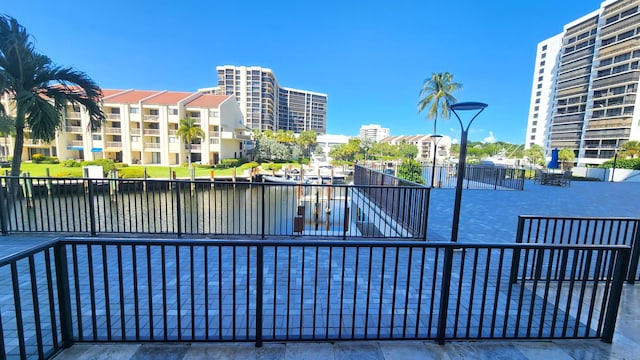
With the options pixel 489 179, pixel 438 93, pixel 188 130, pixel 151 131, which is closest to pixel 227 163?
pixel 188 130

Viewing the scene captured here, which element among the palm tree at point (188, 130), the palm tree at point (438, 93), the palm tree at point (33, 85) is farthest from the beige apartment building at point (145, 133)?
the palm tree at point (33, 85)

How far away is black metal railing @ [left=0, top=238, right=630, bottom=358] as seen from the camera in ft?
6.61

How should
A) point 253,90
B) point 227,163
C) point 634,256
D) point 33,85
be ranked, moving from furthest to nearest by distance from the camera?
point 253,90 → point 227,163 → point 33,85 → point 634,256

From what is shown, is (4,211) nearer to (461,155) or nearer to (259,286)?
(259,286)

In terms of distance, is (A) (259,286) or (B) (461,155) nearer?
(A) (259,286)

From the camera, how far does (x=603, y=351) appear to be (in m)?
2.21

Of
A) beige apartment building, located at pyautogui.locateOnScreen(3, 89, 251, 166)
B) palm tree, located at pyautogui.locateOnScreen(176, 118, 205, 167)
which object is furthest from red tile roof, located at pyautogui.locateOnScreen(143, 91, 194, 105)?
palm tree, located at pyautogui.locateOnScreen(176, 118, 205, 167)

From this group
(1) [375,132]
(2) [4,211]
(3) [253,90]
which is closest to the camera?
(2) [4,211]

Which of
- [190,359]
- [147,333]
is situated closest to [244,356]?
[190,359]

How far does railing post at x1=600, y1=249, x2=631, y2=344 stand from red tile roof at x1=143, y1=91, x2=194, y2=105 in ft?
128

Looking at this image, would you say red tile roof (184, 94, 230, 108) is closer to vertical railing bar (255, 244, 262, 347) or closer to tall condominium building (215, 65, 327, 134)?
tall condominium building (215, 65, 327, 134)

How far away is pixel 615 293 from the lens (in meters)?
2.17

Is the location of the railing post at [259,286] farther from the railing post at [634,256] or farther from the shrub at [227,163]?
the shrub at [227,163]

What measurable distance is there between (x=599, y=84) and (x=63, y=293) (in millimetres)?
64111
